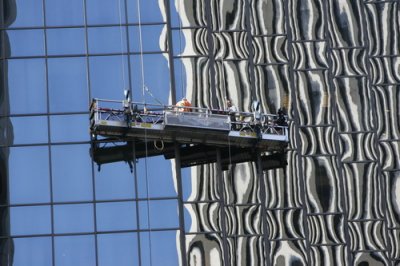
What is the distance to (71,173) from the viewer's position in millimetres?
78250

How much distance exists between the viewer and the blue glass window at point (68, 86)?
79.0 metres

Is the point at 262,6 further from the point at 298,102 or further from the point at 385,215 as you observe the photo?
the point at 385,215

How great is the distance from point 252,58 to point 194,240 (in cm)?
850

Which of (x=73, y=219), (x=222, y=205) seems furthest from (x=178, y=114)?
(x=73, y=219)

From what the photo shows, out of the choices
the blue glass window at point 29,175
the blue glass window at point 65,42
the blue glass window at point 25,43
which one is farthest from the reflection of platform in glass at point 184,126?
the blue glass window at point 25,43

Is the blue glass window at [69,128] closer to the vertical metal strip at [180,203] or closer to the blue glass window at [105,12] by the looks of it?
the vertical metal strip at [180,203]

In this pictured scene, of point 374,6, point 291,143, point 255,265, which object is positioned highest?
point 374,6

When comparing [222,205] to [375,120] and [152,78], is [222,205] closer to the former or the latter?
[152,78]

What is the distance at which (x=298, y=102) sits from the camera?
80.2 metres

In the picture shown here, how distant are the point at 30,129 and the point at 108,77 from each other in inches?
157

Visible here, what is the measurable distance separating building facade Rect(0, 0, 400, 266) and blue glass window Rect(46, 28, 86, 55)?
0.04 m

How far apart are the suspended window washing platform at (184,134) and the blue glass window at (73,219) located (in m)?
2.26

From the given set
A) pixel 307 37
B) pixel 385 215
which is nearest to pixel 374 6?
pixel 307 37

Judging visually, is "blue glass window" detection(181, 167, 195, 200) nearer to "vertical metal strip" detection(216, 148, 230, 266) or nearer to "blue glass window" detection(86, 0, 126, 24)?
"vertical metal strip" detection(216, 148, 230, 266)
